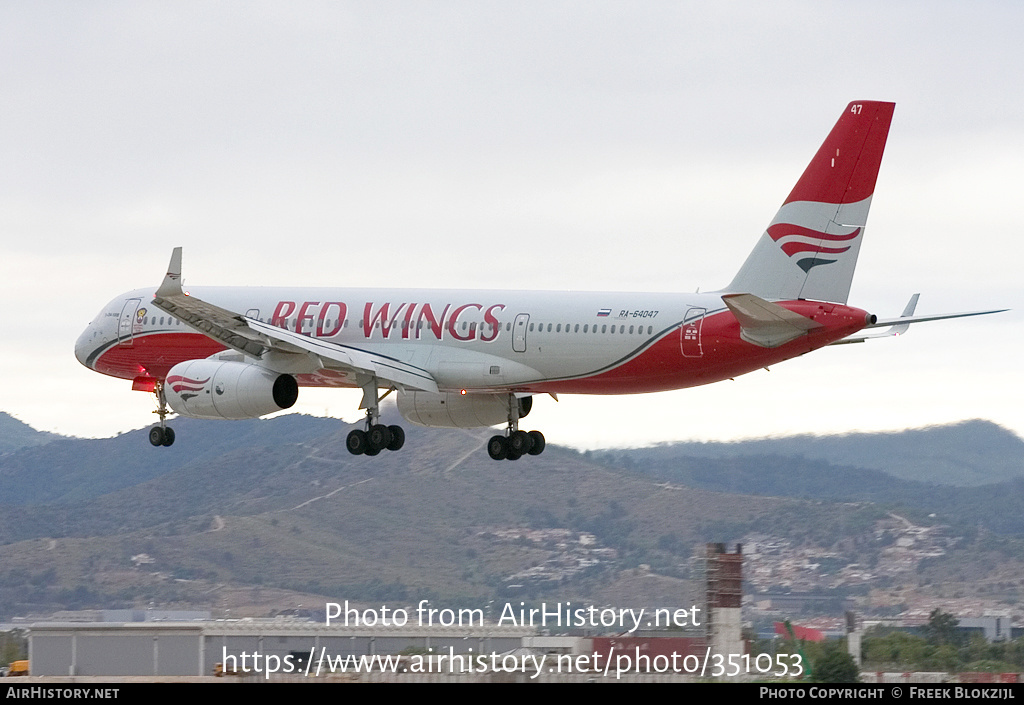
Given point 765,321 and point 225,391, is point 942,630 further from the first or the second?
point 225,391

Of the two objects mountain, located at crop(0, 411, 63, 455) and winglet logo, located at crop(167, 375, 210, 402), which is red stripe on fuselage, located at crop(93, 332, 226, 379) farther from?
mountain, located at crop(0, 411, 63, 455)

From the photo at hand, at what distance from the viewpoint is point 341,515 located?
4210 inches

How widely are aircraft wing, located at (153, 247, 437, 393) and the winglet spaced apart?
117 centimetres

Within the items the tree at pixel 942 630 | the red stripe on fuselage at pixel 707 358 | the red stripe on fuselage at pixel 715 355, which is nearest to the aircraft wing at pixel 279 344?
the red stripe on fuselage at pixel 707 358

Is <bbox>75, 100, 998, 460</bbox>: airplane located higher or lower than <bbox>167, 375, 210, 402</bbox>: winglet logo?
higher

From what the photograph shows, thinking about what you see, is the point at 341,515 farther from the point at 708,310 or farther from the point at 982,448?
the point at 708,310

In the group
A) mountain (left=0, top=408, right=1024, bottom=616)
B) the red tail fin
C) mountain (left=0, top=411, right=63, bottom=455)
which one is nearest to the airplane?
the red tail fin

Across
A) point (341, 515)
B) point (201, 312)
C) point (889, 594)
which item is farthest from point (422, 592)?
point (201, 312)

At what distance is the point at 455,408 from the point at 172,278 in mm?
12479

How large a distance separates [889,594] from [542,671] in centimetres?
3577

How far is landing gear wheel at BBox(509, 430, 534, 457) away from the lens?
59.5 metres

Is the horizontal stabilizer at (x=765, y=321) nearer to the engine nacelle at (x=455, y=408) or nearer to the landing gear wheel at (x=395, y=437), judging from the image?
the engine nacelle at (x=455, y=408)

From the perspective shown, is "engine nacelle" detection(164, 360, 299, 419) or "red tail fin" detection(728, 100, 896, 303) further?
"engine nacelle" detection(164, 360, 299, 419)

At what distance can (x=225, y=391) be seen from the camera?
55219 mm
